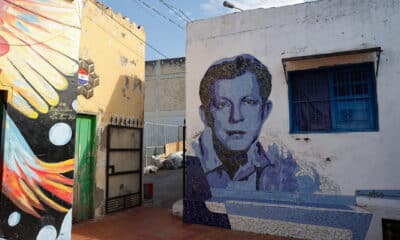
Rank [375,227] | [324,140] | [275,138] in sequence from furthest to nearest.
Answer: [275,138], [324,140], [375,227]

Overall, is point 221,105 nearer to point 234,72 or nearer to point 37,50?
point 234,72

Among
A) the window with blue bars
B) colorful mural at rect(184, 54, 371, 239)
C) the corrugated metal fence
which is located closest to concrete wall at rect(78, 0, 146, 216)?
colorful mural at rect(184, 54, 371, 239)

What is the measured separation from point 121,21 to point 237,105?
368cm

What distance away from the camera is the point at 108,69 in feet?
24.6

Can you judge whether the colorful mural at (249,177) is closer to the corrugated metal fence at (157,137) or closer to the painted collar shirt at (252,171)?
the painted collar shirt at (252,171)

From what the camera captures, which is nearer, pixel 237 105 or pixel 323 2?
pixel 323 2

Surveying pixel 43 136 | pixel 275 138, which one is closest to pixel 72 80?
pixel 43 136

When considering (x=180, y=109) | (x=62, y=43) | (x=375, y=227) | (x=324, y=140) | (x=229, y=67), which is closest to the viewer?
(x=62, y=43)

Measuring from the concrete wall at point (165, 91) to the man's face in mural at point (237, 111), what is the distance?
44.5 ft

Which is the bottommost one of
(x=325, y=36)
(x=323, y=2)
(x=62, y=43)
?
(x=62, y=43)

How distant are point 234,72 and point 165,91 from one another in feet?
48.6

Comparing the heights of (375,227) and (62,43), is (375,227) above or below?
below

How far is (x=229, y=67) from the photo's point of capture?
661 cm

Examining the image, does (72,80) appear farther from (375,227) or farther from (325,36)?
(375,227)
